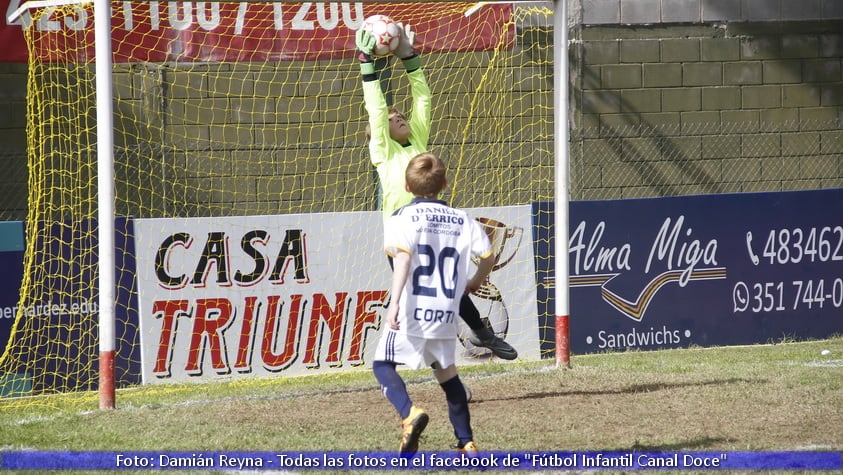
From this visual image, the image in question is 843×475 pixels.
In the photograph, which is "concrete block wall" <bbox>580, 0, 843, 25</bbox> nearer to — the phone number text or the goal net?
the goal net

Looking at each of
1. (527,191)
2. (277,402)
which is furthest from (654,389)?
(527,191)

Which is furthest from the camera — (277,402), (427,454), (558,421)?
(277,402)

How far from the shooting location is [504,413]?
7.27m

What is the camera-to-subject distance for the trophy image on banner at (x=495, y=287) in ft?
33.7

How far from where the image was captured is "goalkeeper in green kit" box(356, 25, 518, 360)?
7055 millimetres

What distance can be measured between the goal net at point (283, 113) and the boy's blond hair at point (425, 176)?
4843 millimetres

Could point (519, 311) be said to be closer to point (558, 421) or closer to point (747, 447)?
point (558, 421)

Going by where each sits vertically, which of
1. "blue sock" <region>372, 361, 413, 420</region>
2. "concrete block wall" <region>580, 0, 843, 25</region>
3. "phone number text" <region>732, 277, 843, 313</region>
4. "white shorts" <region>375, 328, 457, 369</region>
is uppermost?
"concrete block wall" <region>580, 0, 843, 25</region>

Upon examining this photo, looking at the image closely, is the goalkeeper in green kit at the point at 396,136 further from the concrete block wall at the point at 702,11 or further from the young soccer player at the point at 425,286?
the concrete block wall at the point at 702,11

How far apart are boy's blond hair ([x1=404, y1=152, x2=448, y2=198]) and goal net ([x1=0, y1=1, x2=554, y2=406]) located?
→ 484cm

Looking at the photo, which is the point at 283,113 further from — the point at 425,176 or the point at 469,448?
the point at 469,448

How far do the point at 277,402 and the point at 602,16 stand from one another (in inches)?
356

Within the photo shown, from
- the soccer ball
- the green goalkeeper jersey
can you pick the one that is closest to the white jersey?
the green goalkeeper jersey

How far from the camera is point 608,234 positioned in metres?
11.0
